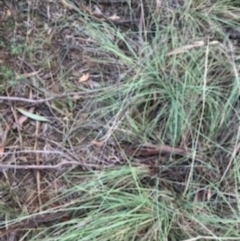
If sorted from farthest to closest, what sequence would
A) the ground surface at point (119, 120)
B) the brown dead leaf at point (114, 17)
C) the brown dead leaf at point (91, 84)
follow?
the brown dead leaf at point (114, 17) < the brown dead leaf at point (91, 84) < the ground surface at point (119, 120)

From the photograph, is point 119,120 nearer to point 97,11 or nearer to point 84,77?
point 84,77

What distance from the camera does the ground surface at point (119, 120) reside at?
5.24 ft

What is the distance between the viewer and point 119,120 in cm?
170

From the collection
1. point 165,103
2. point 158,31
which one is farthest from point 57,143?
point 158,31

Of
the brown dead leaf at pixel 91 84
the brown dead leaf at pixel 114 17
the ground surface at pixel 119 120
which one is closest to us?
the ground surface at pixel 119 120

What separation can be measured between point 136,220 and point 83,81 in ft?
1.48

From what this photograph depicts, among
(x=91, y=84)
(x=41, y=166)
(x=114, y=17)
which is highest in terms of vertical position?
(x=114, y=17)

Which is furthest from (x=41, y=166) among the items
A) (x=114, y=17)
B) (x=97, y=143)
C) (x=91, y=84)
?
(x=114, y=17)

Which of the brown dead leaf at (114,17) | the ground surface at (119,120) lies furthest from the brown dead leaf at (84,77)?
the brown dead leaf at (114,17)

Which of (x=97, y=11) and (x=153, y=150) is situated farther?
(x=97, y=11)

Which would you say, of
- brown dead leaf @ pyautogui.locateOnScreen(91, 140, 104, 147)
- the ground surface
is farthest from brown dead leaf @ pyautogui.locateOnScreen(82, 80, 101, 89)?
brown dead leaf @ pyautogui.locateOnScreen(91, 140, 104, 147)

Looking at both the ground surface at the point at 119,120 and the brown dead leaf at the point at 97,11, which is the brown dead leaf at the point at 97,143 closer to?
the ground surface at the point at 119,120

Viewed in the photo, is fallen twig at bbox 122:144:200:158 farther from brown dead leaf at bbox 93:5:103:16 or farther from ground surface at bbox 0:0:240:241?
brown dead leaf at bbox 93:5:103:16

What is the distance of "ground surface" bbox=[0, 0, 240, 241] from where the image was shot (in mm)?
1599
